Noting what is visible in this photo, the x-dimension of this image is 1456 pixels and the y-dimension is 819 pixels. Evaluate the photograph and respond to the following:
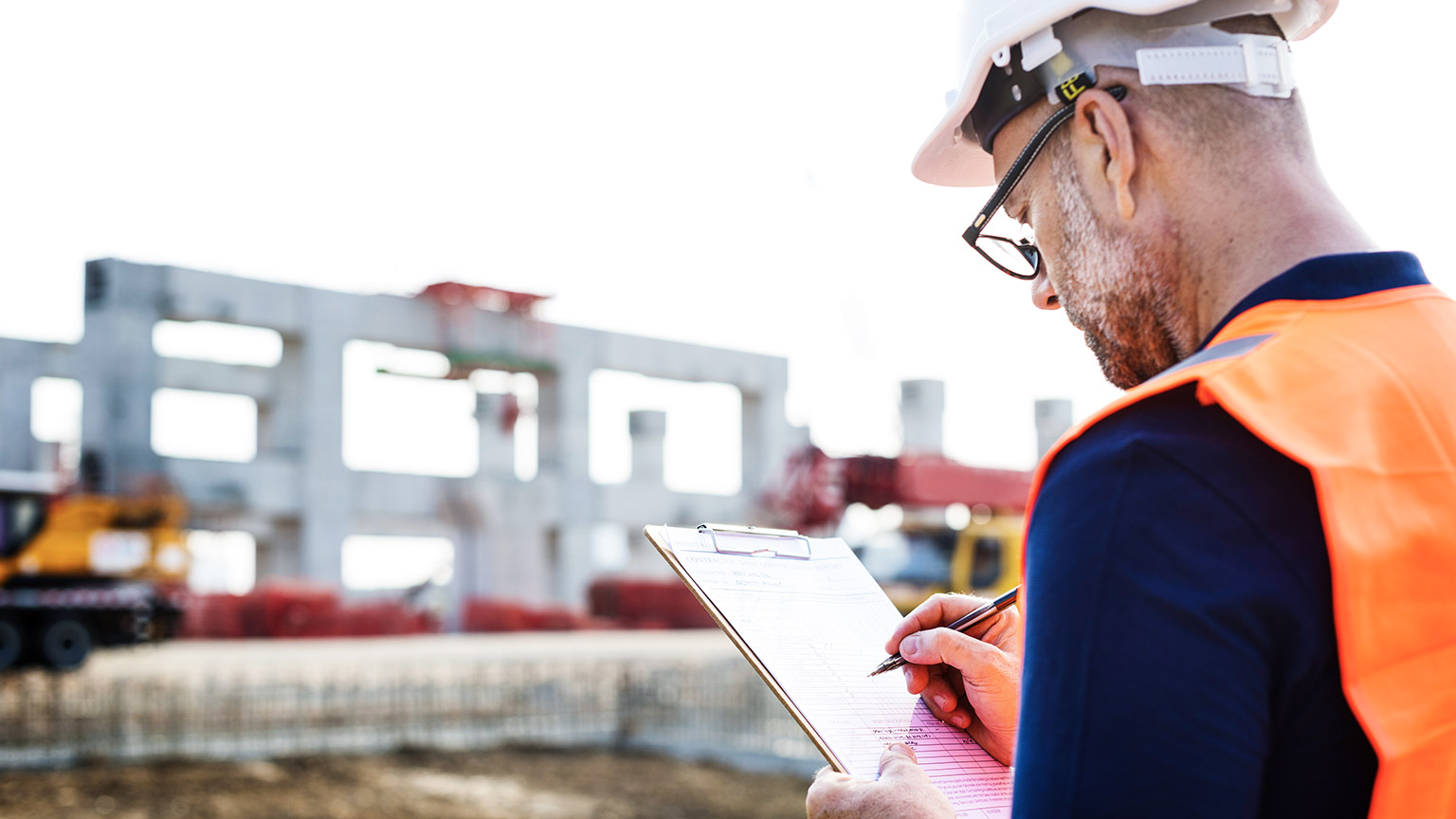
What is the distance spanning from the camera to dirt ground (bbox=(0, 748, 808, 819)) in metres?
11.2

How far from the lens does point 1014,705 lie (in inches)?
55.3

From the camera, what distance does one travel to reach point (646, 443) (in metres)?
34.6

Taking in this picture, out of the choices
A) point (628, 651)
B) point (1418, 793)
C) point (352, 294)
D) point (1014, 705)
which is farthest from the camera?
point (352, 294)

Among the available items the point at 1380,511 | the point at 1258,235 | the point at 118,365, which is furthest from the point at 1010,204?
the point at 118,365

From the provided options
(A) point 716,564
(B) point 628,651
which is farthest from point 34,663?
(A) point 716,564

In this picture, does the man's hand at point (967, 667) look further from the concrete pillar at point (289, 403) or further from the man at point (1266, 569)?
the concrete pillar at point (289, 403)

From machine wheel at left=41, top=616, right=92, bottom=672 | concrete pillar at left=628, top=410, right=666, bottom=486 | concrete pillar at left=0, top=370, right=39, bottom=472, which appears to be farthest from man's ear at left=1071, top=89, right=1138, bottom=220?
concrete pillar at left=628, top=410, right=666, bottom=486

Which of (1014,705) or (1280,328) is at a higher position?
(1280,328)

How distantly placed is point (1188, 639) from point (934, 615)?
0.69 metres

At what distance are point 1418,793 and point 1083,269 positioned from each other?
0.52m

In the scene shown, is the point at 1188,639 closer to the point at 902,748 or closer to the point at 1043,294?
the point at 902,748

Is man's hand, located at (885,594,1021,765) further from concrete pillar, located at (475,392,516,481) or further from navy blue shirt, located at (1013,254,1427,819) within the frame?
concrete pillar, located at (475,392,516,481)

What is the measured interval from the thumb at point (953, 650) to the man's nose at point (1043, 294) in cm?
38

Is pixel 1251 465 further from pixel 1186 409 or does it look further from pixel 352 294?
pixel 352 294
